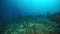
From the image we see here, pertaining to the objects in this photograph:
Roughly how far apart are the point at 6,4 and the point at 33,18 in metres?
0.53

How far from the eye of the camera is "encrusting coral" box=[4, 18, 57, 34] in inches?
88.8

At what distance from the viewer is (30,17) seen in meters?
2.28

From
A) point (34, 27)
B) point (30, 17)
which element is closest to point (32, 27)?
point (34, 27)

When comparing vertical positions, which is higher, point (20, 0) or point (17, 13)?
point (20, 0)

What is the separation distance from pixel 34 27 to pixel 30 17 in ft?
0.61

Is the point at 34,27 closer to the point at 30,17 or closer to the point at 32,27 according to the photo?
the point at 32,27

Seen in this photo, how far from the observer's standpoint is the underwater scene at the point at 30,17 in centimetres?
226

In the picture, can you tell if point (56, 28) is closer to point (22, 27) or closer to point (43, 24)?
point (43, 24)

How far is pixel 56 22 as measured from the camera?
2293mm

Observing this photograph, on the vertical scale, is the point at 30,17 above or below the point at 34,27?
above

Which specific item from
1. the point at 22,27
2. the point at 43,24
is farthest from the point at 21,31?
the point at 43,24

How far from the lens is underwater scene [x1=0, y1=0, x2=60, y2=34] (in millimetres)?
2258

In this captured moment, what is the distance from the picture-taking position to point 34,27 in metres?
2.27

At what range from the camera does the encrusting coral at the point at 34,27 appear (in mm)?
2256
